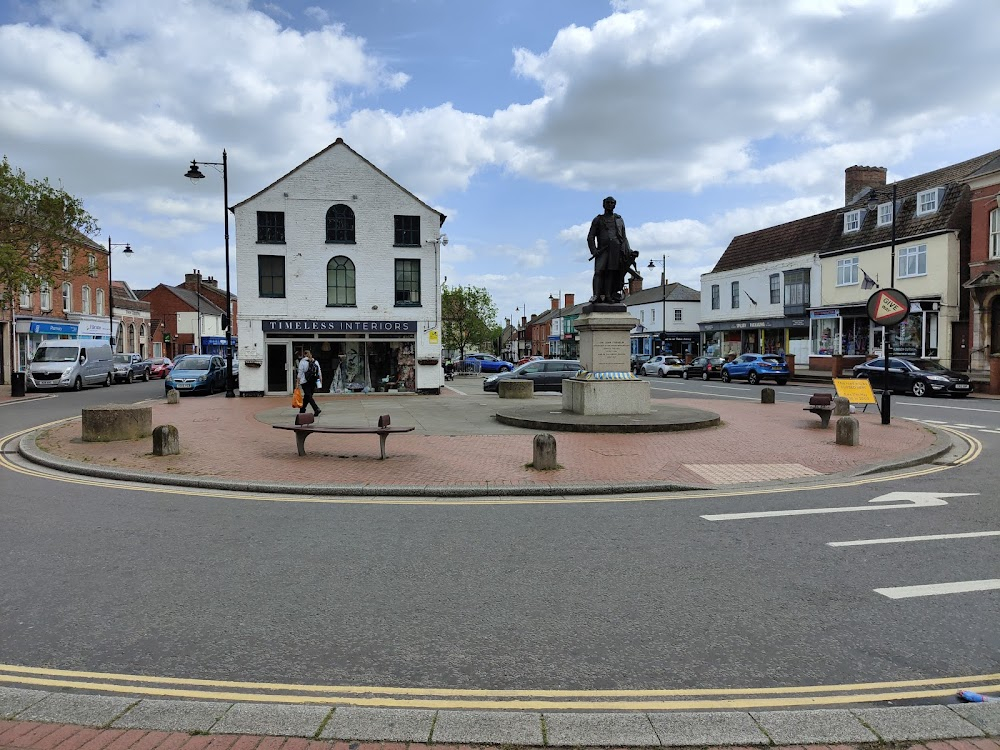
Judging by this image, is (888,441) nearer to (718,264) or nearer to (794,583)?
(794,583)

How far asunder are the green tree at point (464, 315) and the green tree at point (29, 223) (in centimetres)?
4121

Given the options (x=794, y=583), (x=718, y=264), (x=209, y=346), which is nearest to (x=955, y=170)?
(x=718, y=264)

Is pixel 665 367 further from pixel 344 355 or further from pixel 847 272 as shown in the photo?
pixel 344 355

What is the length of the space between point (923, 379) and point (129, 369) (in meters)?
40.9

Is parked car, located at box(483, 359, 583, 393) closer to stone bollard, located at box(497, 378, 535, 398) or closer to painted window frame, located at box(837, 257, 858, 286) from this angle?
stone bollard, located at box(497, 378, 535, 398)

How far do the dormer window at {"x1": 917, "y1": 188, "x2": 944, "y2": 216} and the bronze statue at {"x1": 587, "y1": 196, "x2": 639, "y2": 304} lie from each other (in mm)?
26699

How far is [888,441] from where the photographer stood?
13531 millimetres

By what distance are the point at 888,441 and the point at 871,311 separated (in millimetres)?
4201

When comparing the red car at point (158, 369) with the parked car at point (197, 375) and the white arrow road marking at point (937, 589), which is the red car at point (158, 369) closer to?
the parked car at point (197, 375)

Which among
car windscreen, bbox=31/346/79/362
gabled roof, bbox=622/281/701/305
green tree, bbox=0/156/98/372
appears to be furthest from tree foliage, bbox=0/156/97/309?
gabled roof, bbox=622/281/701/305

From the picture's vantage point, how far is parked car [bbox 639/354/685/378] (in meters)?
46.8

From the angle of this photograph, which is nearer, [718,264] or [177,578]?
[177,578]

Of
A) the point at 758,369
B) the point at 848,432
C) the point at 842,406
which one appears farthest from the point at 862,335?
the point at 848,432

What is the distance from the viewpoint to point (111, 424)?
13.6 meters
